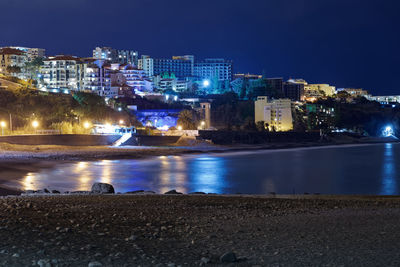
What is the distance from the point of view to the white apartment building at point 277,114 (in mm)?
91375

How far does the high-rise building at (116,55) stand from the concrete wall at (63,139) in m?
111

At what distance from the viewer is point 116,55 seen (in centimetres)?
17462

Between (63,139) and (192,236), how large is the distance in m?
43.4

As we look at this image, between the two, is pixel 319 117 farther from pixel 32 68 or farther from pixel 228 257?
pixel 228 257

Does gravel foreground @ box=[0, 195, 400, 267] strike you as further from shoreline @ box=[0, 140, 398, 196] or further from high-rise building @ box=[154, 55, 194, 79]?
high-rise building @ box=[154, 55, 194, 79]

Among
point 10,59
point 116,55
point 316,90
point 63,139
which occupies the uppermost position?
point 116,55

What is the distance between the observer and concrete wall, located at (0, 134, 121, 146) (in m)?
43.4

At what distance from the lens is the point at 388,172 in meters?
33.9

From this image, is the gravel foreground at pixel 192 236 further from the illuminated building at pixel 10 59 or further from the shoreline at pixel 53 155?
the illuminated building at pixel 10 59

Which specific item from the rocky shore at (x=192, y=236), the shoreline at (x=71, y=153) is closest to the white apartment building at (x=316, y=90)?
the shoreline at (x=71, y=153)

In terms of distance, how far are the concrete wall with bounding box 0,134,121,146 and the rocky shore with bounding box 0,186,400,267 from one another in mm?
36459

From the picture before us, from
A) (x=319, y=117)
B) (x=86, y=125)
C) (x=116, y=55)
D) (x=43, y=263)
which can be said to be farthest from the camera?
(x=116, y=55)

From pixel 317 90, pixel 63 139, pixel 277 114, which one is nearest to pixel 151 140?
pixel 63 139

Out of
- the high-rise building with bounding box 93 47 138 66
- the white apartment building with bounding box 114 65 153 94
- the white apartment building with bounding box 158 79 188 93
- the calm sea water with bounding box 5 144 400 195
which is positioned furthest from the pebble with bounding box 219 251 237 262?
the high-rise building with bounding box 93 47 138 66
